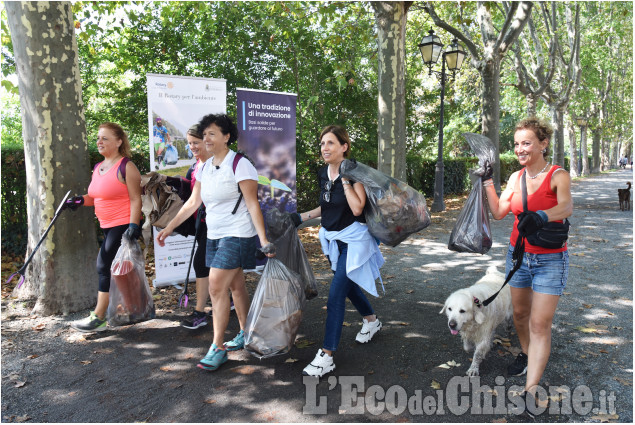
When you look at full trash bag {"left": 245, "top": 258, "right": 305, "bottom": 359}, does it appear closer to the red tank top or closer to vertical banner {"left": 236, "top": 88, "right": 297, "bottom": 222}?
the red tank top

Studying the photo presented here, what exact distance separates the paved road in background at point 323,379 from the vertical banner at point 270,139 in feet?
7.39

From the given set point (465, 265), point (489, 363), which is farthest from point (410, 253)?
point (489, 363)

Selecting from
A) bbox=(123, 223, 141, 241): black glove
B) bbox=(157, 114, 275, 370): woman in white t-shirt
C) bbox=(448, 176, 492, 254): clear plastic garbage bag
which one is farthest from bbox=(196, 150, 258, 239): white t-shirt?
bbox=(448, 176, 492, 254): clear plastic garbage bag

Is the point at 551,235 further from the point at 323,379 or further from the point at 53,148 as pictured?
the point at 53,148

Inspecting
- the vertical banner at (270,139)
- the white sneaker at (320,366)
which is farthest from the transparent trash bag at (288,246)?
the vertical banner at (270,139)

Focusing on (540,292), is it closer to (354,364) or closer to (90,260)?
(354,364)

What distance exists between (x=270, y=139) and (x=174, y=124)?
4.79 ft

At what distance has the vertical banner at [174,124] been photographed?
5770 mm

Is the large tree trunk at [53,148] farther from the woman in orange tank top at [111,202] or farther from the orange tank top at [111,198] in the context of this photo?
the orange tank top at [111,198]

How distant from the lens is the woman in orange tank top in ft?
14.0

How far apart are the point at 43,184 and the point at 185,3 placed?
747 centimetres

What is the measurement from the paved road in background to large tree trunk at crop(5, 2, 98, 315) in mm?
412

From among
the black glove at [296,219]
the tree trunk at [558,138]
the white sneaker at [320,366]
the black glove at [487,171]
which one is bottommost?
the white sneaker at [320,366]

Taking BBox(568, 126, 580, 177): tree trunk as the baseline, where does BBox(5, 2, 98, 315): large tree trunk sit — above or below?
below
